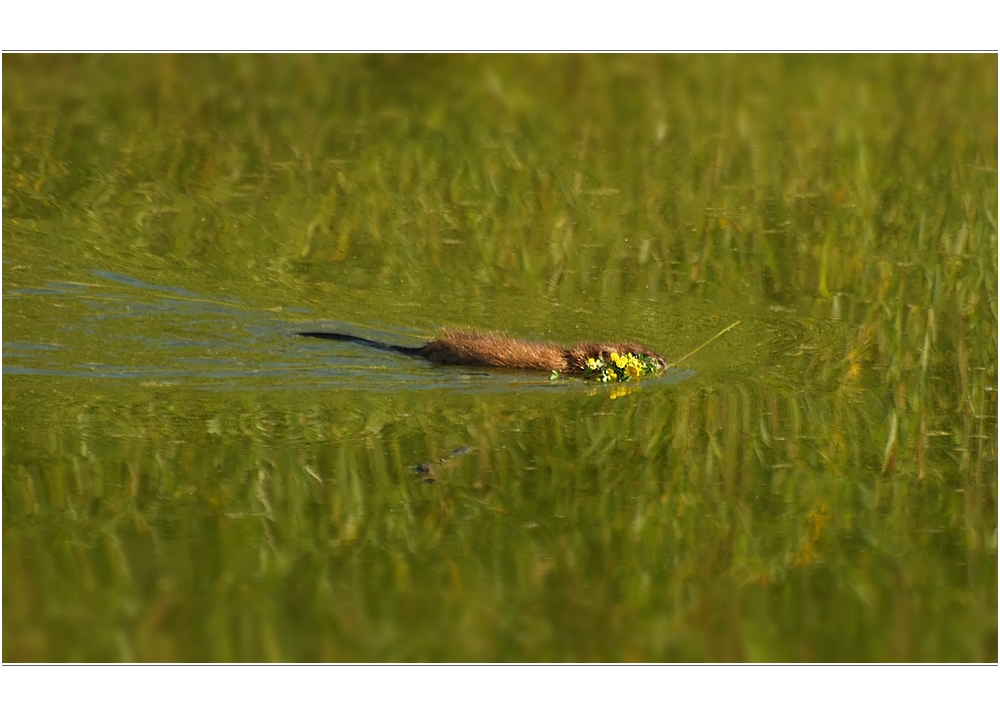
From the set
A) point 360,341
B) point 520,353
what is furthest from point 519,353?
point 360,341

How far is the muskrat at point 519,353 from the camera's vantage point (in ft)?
26.1

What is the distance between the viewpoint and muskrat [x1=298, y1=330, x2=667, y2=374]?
26.1ft

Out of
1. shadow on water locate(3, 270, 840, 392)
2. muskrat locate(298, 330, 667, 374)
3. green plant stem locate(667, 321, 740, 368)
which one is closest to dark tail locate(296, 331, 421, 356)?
shadow on water locate(3, 270, 840, 392)

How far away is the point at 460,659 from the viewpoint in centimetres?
475

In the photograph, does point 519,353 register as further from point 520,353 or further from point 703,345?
point 703,345

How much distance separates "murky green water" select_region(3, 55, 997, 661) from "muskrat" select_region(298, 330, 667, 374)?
0.12 m

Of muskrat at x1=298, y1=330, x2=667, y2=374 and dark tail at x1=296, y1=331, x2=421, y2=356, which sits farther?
dark tail at x1=296, y1=331, x2=421, y2=356

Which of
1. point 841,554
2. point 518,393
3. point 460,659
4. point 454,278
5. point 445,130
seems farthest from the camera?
point 445,130

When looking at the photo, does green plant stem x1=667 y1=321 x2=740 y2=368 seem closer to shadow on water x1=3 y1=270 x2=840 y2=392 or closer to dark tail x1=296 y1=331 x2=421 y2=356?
shadow on water x1=3 y1=270 x2=840 y2=392

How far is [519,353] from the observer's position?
316 inches

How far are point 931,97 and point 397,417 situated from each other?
7.56 m

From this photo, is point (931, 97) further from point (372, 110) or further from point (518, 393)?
point (518, 393)

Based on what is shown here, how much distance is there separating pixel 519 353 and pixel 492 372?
189 mm

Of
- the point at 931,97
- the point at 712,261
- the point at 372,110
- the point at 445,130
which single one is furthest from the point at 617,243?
the point at 931,97
